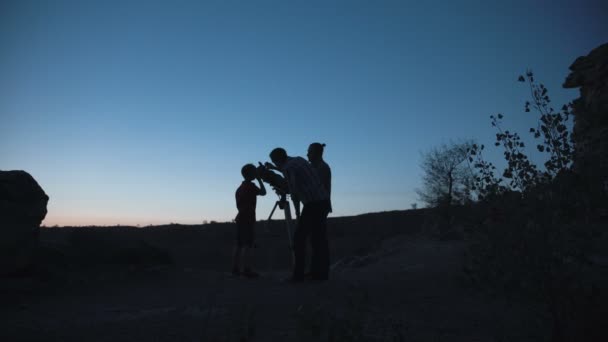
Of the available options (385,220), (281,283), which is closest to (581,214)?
(281,283)

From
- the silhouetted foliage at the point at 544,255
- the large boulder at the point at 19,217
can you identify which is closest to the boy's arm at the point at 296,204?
the silhouetted foliage at the point at 544,255

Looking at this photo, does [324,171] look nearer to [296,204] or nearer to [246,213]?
[296,204]

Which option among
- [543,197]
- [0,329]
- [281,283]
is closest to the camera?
[543,197]

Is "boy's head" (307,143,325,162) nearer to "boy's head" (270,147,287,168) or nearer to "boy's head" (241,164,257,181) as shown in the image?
"boy's head" (270,147,287,168)

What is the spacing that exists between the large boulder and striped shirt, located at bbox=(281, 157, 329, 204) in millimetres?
4333

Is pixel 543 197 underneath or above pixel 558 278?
above

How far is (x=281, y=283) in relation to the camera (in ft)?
19.4

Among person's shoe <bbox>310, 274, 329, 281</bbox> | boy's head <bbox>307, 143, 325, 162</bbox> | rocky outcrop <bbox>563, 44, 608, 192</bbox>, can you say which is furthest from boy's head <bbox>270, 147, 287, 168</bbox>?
rocky outcrop <bbox>563, 44, 608, 192</bbox>

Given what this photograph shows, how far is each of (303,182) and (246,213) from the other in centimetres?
163

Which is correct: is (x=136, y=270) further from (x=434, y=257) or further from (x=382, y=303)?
(x=434, y=257)

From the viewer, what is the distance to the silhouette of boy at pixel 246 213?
23.0 feet

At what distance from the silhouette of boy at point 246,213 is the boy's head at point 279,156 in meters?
0.88

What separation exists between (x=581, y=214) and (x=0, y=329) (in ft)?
17.6

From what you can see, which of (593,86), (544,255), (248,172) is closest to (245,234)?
(248,172)
